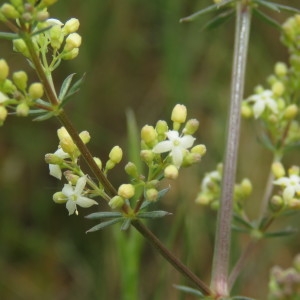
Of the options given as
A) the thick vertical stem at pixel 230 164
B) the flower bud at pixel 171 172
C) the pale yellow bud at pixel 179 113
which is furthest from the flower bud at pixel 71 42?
the thick vertical stem at pixel 230 164

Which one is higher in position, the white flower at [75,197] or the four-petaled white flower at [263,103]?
the four-petaled white flower at [263,103]

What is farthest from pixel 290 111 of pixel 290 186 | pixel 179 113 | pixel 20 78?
pixel 20 78

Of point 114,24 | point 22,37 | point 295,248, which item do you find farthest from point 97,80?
point 22,37

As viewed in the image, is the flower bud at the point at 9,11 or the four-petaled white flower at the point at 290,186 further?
Answer: the four-petaled white flower at the point at 290,186

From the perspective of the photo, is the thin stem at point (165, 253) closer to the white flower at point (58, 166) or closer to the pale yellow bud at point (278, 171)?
the white flower at point (58, 166)

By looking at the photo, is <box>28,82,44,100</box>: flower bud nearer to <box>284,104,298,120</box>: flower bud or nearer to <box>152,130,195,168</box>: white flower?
→ <box>152,130,195,168</box>: white flower

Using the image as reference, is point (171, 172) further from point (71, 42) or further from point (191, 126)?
point (71, 42)

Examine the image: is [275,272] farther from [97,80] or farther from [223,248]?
[97,80]
